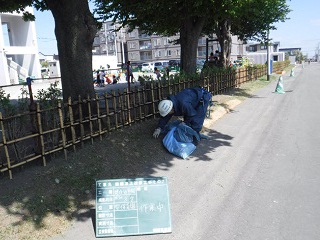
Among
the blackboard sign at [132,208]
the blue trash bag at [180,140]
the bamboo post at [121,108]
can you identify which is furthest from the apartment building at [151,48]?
the blackboard sign at [132,208]

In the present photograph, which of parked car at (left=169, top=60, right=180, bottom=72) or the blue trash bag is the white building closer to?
parked car at (left=169, top=60, right=180, bottom=72)

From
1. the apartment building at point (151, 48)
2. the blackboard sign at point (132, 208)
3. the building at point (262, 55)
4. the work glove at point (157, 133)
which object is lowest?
the blackboard sign at point (132, 208)

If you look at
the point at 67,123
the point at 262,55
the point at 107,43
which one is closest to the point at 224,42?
the point at 67,123

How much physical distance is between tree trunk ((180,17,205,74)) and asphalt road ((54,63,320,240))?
5276mm

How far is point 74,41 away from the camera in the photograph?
627 centimetres

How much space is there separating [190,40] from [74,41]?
786cm

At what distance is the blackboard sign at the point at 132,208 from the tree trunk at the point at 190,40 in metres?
Answer: 9.78

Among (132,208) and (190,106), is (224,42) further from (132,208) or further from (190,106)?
(132,208)

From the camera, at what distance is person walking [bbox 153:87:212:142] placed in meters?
6.42

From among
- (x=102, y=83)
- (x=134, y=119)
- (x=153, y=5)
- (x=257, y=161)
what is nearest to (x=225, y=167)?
(x=257, y=161)

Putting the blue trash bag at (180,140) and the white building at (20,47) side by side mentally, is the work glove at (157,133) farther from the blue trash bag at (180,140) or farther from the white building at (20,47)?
the white building at (20,47)

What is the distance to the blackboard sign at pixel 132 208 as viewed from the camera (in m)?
3.81

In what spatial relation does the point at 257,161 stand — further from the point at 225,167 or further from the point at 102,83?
the point at 102,83

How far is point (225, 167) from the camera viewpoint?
5.91 m
